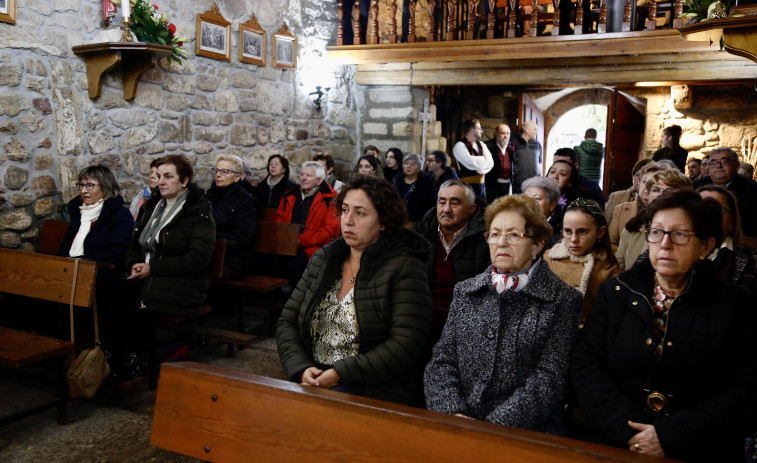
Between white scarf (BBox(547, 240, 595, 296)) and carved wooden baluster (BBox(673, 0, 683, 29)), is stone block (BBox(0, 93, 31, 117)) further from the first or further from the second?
carved wooden baluster (BBox(673, 0, 683, 29))

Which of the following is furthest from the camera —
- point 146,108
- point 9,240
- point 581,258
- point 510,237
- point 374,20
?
point 374,20

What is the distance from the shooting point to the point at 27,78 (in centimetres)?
407

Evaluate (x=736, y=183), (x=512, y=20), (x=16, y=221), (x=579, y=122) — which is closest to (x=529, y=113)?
(x=512, y=20)

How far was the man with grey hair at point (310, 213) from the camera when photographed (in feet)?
16.2

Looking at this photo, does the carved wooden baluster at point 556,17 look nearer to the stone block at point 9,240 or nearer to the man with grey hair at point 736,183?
the man with grey hair at point 736,183

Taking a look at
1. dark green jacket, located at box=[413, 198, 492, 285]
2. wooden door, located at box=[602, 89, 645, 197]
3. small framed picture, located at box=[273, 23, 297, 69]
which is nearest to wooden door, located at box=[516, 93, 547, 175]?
wooden door, located at box=[602, 89, 645, 197]

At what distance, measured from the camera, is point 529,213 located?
6.72ft

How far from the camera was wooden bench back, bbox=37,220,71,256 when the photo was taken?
4090 mm

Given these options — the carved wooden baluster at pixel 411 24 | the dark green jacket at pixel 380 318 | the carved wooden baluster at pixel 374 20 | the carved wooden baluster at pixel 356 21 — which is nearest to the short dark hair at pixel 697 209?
the dark green jacket at pixel 380 318

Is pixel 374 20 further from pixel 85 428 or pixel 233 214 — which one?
pixel 85 428

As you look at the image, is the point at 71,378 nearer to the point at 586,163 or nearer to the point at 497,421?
the point at 497,421

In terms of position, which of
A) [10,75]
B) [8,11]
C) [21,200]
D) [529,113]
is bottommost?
[21,200]

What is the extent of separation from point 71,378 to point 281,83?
4.28 m

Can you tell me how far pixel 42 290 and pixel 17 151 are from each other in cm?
141
